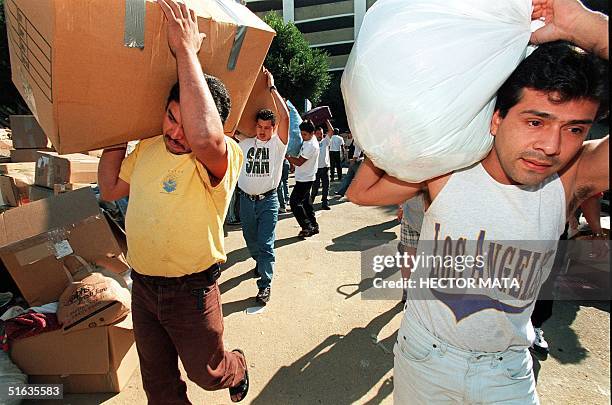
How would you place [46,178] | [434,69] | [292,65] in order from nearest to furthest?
[434,69] < [46,178] < [292,65]

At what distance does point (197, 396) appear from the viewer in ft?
8.02

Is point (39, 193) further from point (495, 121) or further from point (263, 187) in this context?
point (495, 121)

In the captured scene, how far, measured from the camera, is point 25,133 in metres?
6.69

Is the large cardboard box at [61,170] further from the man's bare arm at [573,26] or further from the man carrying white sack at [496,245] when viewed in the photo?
the man's bare arm at [573,26]

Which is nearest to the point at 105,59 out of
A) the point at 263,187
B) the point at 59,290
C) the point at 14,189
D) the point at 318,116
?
the point at 59,290

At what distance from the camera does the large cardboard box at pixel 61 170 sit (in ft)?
14.6

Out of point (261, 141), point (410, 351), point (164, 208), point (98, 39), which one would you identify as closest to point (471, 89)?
point (410, 351)

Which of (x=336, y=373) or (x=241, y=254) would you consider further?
(x=241, y=254)

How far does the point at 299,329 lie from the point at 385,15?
2.68m

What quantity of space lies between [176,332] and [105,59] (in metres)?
1.23

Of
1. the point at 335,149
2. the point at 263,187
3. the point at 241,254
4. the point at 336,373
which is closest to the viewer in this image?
the point at 336,373

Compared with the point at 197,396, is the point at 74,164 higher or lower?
higher

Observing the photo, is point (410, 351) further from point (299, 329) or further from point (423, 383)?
point (299, 329)

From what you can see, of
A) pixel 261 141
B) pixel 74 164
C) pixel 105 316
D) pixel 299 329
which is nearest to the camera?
pixel 105 316
